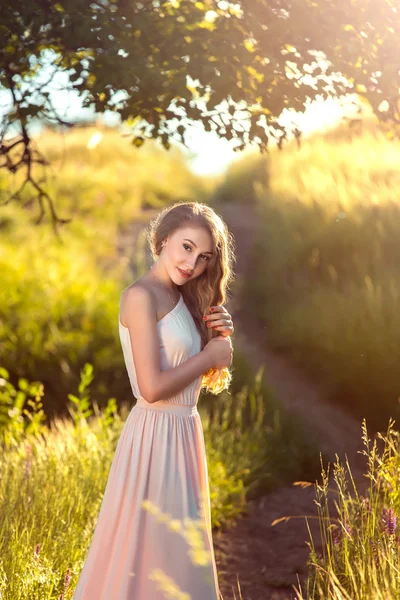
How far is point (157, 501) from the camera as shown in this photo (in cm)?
261

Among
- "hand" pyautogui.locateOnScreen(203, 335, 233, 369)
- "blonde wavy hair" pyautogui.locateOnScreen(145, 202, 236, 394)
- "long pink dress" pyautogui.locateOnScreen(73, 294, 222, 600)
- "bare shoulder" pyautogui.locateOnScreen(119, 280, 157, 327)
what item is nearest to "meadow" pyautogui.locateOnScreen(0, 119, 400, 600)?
"long pink dress" pyautogui.locateOnScreen(73, 294, 222, 600)

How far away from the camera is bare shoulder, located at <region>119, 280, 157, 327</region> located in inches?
102

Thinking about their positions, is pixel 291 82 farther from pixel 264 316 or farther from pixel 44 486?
pixel 264 316

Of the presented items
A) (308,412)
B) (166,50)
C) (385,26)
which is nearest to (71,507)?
(166,50)

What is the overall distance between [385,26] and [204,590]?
8.66ft

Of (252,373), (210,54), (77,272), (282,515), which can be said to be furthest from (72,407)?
(210,54)

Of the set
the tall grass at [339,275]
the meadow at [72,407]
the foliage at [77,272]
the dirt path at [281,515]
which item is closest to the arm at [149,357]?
the meadow at [72,407]

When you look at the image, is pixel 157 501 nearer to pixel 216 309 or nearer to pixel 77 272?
pixel 216 309

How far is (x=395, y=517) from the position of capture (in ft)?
9.31

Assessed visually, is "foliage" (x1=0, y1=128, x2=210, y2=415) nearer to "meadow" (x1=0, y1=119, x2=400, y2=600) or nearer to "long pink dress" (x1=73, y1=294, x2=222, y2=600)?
"meadow" (x1=0, y1=119, x2=400, y2=600)

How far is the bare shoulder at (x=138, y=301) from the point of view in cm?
259

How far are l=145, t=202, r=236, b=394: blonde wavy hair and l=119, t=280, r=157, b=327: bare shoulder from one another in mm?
259

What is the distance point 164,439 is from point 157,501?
0.70 feet

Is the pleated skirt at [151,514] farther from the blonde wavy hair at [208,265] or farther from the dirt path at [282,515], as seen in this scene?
the dirt path at [282,515]
